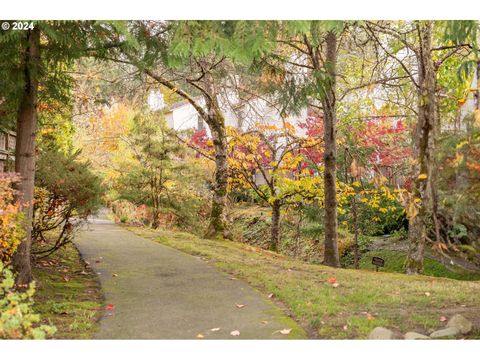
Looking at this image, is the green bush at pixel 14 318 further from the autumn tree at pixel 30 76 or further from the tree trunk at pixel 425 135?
the tree trunk at pixel 425 135

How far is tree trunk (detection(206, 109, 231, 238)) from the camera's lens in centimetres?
1089

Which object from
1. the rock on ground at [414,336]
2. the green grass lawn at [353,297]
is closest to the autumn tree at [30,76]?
the green grass lawn at [353,297]

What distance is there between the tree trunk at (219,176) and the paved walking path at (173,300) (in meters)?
2.36

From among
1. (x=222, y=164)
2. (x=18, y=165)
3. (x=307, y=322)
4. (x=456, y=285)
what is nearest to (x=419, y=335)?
(x=307, y=322)

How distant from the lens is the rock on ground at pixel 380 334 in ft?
14.3

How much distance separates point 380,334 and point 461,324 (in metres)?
0.76

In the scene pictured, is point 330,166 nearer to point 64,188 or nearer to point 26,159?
point 64,188

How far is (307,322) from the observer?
4.83 metres

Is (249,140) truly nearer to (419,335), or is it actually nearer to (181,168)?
(181,168)

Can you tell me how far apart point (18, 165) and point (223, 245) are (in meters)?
5.18

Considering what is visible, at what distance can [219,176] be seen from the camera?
10883 mm

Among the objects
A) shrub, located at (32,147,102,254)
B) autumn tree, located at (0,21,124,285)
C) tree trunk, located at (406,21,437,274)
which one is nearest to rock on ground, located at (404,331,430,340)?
tree trunk, located at (406,21,437,274)

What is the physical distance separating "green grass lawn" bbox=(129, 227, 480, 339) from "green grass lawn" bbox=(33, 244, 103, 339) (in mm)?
1953

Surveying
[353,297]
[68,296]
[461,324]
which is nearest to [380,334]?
[461,324]
